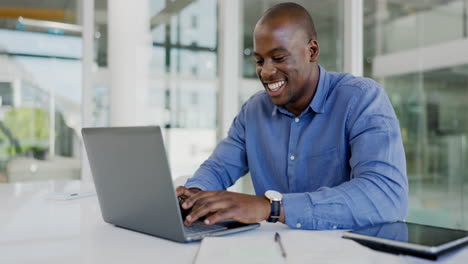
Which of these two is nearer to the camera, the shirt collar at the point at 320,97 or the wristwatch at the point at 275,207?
the wristwatch at the point at 275,207

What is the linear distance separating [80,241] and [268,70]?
2.77ft

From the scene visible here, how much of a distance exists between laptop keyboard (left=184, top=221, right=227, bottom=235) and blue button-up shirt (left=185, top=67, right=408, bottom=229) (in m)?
0.17

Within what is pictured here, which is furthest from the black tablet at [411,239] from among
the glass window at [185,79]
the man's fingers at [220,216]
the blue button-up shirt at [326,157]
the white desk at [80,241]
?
the glass window at [185,79]

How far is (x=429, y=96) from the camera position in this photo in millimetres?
3766

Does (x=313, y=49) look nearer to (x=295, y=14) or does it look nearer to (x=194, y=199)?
(x=295, y=14)

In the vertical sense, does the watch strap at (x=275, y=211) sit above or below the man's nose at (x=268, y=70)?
below

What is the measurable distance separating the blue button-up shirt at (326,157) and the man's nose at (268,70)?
15 centimetres

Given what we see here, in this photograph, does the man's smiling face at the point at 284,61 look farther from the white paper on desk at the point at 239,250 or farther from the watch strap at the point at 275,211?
the white paper on desk at the point at 239,250

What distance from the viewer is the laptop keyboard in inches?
38.5

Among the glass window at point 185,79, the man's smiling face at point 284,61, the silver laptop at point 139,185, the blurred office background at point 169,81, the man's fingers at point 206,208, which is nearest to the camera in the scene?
the silver laptop at point 139,185

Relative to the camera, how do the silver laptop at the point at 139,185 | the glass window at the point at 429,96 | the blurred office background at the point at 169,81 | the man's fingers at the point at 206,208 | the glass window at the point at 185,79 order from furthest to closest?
the glass window at the point at 185,79 < the blurred office background at the point at 169,81 < the glass window at the point at 429,96 < the man's fingers at the point at 206,208 < the silver laptop at the point at 139,185

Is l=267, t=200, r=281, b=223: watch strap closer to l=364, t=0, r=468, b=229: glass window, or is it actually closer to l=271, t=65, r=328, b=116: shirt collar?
l=271, t=65, r=328, b=116: shirt collar

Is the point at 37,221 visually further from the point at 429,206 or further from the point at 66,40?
the point at 429,206

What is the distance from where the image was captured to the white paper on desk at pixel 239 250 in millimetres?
779
